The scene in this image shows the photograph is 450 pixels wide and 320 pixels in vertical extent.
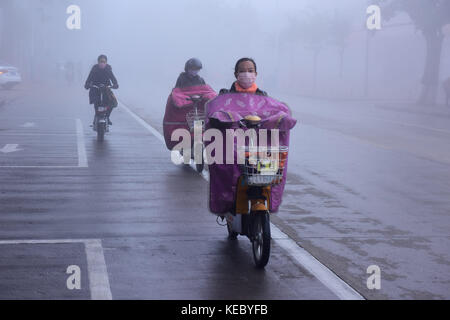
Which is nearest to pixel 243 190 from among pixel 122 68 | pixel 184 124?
pixel 184 124

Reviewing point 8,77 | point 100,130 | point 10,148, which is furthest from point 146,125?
point 8,77

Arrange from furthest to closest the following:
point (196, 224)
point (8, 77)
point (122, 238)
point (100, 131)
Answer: point (8, 77)
point (100, 131)
point (196, 224)
point (122, 238)

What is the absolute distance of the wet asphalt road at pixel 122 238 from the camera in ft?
21.4

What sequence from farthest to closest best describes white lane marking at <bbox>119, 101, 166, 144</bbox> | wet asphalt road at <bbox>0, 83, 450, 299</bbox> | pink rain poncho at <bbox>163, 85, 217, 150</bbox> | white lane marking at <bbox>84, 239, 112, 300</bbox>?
white lane marking at <bbox>119, 101, 166, 144</bbox>, pink rain poncho at <bbox>163, 85, 217, 150</bbox>, wet asphalt road at <bbox>0, 83, 450, 299</bbox>, white lane marking at <bbox>84, 239, 112, 300</bbox>

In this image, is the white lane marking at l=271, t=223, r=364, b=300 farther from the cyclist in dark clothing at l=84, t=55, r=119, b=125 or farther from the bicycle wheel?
the cyclist in dark clothing at l=84, t=55, r=119, b=125

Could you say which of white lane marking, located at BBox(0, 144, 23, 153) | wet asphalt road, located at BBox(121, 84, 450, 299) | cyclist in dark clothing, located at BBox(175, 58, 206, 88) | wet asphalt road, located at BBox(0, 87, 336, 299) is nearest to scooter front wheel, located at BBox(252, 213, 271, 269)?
wet asphalt road, located at BBox(0, 87, 336, 299)

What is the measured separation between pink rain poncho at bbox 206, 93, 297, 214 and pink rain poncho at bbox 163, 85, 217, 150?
5.35 metres

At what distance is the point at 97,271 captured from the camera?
6945mm

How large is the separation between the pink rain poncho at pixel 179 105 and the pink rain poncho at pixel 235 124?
17.5ft

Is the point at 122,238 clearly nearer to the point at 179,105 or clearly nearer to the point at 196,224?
the point at 196,224

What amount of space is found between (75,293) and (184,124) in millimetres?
7707

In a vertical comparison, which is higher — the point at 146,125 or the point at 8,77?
the point at 8,77

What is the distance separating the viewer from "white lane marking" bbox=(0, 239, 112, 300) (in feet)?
20.7

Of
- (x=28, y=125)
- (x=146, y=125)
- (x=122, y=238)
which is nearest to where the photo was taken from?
(x=122, y=238)
